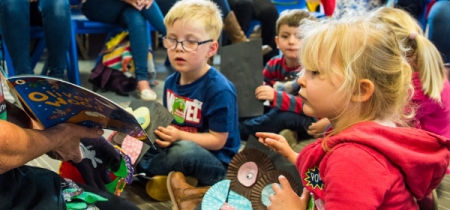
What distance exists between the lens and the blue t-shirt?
1094 millimetres

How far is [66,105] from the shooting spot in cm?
62

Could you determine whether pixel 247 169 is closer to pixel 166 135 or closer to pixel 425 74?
pixel 166 135

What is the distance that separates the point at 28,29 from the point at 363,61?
170 centimetres

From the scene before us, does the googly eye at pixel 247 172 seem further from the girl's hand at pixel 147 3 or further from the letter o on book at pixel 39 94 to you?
the girl's hand at pixel 147 3

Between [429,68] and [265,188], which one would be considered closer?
[265,188]

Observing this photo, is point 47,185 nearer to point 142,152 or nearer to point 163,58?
point 142,152

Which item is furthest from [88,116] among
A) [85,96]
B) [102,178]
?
[102,178]

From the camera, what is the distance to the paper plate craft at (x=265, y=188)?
0.82m

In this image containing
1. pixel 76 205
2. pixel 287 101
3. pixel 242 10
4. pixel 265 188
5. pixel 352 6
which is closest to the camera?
pixel 76 205

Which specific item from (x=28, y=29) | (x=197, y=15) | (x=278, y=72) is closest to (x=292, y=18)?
(x=278, y=72)

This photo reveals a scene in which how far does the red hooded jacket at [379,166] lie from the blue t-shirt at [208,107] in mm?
500

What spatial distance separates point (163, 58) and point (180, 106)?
199 centimetres

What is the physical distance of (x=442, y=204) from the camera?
1.02 m

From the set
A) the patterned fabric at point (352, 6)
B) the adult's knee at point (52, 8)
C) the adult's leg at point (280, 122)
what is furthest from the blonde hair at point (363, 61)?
the adult's knee at point (52, 8)
